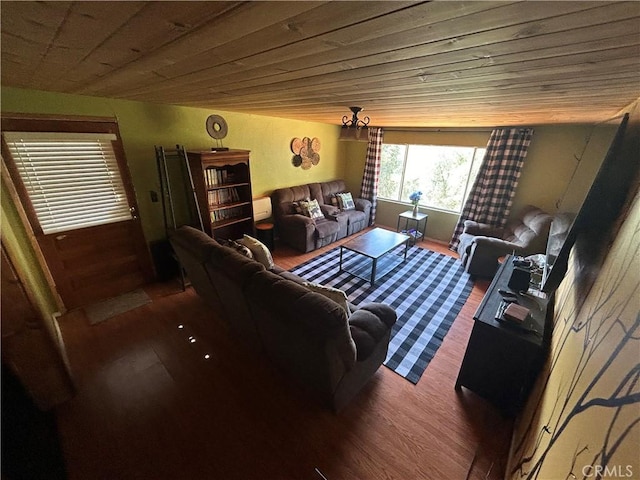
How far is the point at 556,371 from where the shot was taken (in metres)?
1.16

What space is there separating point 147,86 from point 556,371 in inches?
119

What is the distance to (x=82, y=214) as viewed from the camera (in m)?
2.53

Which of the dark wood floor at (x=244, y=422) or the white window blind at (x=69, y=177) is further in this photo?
the white window blind at (x=69, y=177)

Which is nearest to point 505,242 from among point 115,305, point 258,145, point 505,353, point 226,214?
point 505,353

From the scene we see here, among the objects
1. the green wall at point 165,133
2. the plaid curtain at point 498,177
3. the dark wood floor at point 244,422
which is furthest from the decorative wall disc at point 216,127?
the plaid curtain at point 498,177

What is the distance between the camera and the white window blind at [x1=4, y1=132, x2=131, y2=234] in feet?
7.09

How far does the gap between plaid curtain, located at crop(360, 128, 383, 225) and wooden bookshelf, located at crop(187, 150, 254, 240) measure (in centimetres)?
278

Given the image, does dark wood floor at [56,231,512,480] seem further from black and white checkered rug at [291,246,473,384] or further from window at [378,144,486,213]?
window at [378,144,486,213]

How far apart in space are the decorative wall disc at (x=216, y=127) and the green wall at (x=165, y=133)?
0.06 m

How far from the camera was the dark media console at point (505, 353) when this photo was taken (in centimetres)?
155

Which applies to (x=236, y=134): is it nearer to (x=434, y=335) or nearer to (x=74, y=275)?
(x=74, y=275)

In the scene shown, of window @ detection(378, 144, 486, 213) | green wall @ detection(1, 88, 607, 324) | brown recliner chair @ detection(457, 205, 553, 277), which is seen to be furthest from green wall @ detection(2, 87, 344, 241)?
→ brown recliner chair @ detection(457, 205, 553, 277)

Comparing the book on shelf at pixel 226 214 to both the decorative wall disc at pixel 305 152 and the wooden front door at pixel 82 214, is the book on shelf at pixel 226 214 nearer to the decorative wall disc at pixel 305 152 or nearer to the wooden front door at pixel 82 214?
the wooden front door at pixel 82 214

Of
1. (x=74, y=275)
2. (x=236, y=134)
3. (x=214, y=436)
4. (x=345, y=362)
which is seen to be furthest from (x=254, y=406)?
(x=236, y=134)
